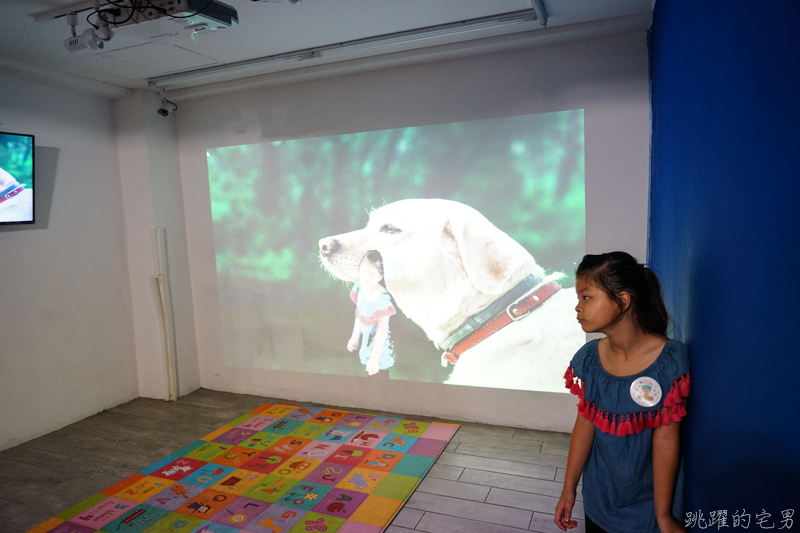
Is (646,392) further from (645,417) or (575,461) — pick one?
(575,461)

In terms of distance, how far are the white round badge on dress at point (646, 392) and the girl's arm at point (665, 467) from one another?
4 centimetres

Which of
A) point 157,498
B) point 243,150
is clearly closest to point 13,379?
point 157,498

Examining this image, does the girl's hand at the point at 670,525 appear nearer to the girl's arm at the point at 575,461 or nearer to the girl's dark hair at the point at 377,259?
the girl's arm at the point at 575,461

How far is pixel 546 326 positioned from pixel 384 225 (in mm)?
1327

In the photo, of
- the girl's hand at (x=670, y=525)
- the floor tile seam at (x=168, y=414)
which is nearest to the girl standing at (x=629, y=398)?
the girl's hand at (x=670, y=525)

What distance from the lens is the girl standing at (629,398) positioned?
1.08m

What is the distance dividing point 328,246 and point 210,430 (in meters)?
1.57

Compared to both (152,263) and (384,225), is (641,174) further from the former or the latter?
(152,263)

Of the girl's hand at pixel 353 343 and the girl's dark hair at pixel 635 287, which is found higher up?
the girl's dark hair at pixel 635 287

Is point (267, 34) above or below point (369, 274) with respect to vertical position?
above

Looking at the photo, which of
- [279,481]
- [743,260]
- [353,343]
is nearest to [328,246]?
[353,343]

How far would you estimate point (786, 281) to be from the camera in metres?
0.65

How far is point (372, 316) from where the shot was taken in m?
3.95

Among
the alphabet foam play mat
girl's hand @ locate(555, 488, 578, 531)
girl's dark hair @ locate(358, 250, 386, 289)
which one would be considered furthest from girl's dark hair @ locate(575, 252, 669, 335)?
girl's dark hair @ locate(358, 250, 386, 289)
